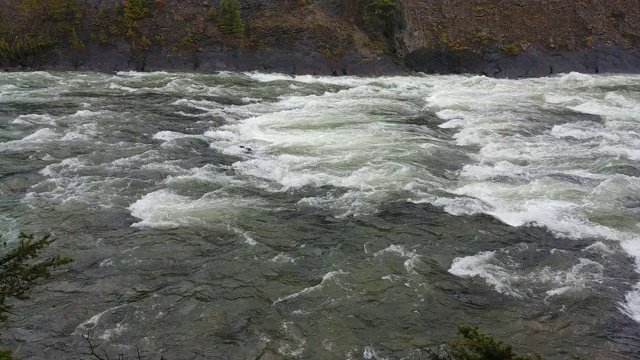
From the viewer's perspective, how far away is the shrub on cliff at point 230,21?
31.7 meters

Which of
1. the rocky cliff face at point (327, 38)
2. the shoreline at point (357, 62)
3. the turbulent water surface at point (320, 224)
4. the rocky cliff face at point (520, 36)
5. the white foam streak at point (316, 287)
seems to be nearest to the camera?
the turbulent water surface at point (320, 224)

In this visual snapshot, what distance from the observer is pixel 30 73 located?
91.5ft

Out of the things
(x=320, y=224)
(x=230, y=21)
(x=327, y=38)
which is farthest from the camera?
(x=327, y=38)

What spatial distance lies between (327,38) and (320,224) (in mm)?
20038

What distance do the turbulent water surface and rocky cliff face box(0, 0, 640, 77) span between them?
22.6 feet

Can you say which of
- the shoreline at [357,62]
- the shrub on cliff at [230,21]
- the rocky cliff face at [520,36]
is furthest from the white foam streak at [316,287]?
the shrub on cliff at [230,21]

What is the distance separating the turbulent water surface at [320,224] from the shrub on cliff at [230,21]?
865 cm

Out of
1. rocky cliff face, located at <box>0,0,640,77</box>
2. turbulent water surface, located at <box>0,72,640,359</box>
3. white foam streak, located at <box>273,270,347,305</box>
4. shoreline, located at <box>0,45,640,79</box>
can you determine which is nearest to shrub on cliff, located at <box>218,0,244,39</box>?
rocky cliff face, located at <box>0,0,640,77</box>

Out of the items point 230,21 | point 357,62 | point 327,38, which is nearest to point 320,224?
point 357,62

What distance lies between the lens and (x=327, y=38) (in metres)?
32.3

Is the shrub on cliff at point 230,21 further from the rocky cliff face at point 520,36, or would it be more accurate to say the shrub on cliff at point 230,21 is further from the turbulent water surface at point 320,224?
the turbulent water surface at point 320,224

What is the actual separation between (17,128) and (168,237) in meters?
9.93

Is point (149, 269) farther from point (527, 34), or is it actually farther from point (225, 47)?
point (527, 34)

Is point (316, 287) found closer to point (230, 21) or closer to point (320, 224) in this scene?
point (320, 224)
